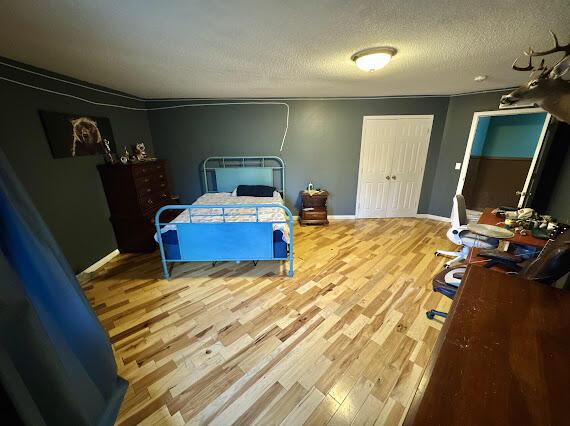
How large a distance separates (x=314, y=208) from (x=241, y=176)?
59.8 inches

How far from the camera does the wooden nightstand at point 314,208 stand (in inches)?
162

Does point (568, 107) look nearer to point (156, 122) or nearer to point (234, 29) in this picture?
point (234, 29)

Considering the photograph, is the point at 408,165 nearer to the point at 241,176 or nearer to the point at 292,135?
the point at 292,135

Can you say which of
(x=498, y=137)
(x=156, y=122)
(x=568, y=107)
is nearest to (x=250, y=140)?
(x=156, y=122)

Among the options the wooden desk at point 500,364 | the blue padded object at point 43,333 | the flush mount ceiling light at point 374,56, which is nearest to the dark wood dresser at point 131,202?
the blue padded object at point 43,333

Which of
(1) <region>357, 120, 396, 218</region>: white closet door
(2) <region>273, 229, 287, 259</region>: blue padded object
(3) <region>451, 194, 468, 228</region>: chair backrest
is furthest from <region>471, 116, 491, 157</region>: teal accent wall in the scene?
(2) <region>273, 229, 287, 259</region>: blue padded object

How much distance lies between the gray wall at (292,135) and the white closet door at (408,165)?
0.15 metres

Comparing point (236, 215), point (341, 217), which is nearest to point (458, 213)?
point (341, 217)

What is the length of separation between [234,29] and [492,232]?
8.26 ft

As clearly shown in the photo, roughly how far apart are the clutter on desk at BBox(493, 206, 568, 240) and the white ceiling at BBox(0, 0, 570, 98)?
4.97ft

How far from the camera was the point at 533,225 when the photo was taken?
2072 mm

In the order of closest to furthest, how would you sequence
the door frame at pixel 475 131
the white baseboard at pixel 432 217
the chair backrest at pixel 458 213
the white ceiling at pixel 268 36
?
1. the white ceiling at pixel 268 36
2. the chair backrest at pixel 458 213
3. the door frame at pixel 475 131
4. the white baseboard at pixel 432 217

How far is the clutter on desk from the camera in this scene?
193 cm

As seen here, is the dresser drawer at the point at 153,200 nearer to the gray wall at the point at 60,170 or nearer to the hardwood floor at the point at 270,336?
the gray wall at the point at 60,170
